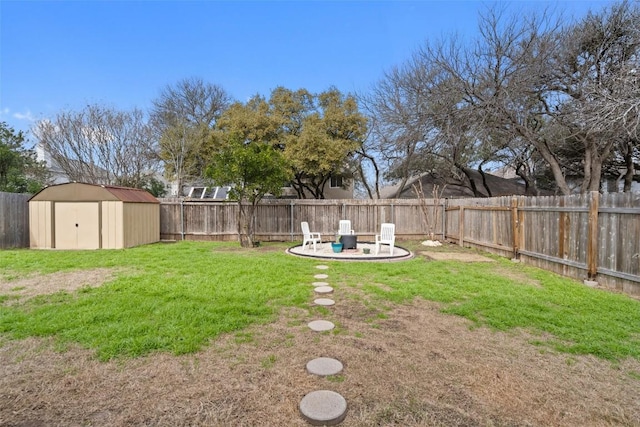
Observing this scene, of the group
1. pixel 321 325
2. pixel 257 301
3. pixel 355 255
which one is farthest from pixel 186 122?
pixel 321 325

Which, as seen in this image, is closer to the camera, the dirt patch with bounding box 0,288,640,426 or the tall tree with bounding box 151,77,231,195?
the dirt patch with bounding box 0,288,640,426

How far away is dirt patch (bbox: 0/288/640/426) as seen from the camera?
6.72 feet

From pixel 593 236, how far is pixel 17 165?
19.3 m

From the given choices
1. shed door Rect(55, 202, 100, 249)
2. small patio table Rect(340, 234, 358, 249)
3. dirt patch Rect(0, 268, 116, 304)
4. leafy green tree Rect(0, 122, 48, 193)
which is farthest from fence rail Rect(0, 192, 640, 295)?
dirt patch Rect(0, 268, 116, 304)

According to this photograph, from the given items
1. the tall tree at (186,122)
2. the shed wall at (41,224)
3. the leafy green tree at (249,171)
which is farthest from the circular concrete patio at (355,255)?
the tall tree at (186,122)

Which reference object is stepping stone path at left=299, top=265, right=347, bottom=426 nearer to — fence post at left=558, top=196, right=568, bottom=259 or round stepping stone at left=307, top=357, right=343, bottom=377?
round stepping stone at left=307, top=357, right=343, bottom=377

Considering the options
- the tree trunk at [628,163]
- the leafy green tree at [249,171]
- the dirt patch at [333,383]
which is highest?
the tree trunk at [628,163]

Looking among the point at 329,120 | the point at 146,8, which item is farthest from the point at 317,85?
the point at 146,8

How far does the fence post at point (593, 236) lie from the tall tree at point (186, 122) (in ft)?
57.4

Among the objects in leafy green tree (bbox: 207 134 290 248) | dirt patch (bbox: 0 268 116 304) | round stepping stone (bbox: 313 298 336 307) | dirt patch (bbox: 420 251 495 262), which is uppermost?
leafy green tree (bbox: 207 134 290 248)

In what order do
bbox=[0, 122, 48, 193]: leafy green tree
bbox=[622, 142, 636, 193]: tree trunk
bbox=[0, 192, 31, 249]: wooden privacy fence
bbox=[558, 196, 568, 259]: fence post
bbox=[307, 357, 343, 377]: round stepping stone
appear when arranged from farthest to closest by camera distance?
1. bbox=[622, 142, 636, 193]: tree trunk
2. bbox=[0, 122, 48, 193]: leafy green tree
3. bbox=[0, 192, 31, 249]: wooden privacy fence
4. bbox=[558, 196, 568, 259]: fence post
5. bbox=[307, 357, 343, 377]: round stepping stone

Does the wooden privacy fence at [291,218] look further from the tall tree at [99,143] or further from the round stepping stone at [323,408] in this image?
the round stepping stone at [323,408]

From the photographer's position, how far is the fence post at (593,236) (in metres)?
5.30

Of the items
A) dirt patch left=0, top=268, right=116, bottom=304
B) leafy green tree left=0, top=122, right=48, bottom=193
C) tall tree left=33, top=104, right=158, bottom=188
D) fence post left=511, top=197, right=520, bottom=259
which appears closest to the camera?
dirt patch left=0, top=268, right=116, bottom=304
